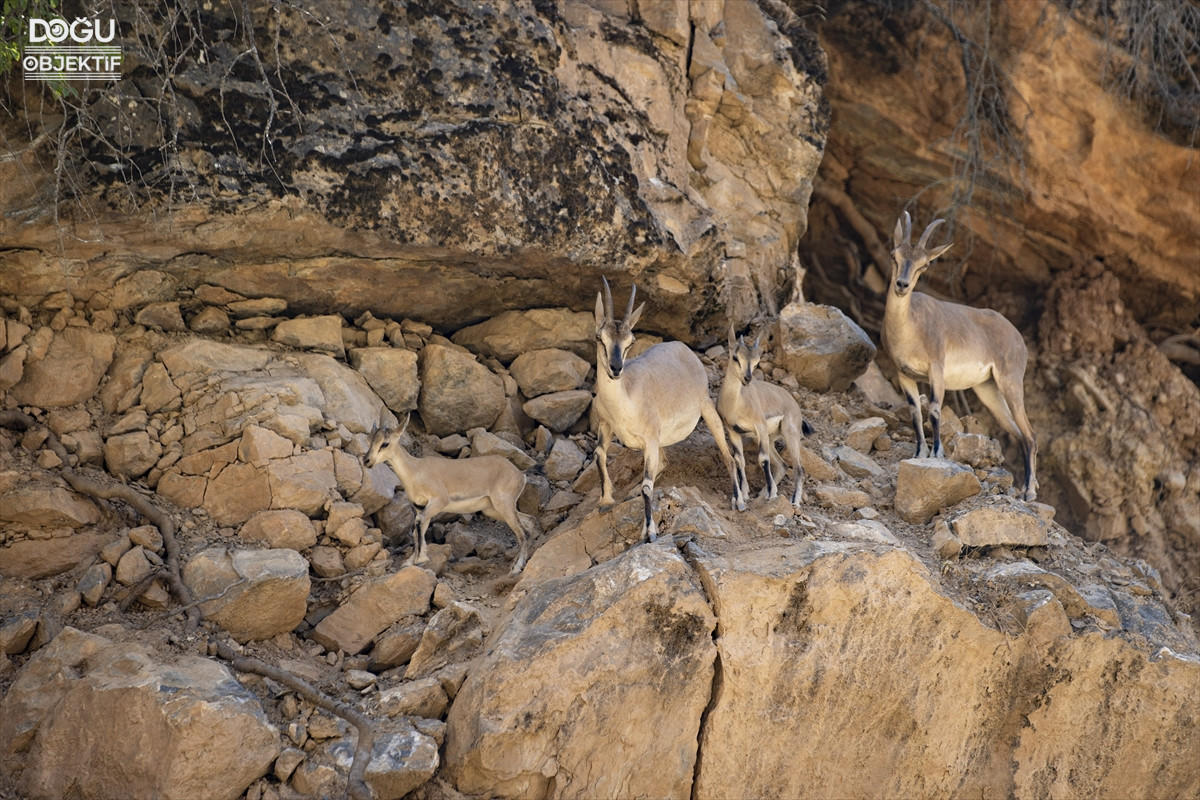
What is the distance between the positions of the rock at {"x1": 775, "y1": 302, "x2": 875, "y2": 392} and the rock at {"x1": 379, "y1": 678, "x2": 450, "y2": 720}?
196 inches

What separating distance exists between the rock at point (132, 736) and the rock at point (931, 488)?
4.53 meters

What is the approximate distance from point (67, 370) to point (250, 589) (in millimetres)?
2412

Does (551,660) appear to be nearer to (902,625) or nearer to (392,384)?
(902,625)

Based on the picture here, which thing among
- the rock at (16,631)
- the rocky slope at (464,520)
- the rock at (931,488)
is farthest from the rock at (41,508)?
the rock at (931,488)

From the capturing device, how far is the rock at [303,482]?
276 inches

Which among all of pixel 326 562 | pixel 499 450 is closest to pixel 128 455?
pixel 326 562

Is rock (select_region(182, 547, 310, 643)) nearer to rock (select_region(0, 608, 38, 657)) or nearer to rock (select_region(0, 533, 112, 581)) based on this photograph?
rock (select_region(0, 533, 112, 581))

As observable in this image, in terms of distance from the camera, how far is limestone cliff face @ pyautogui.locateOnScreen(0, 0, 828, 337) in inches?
275

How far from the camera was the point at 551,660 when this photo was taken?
18.8 ft

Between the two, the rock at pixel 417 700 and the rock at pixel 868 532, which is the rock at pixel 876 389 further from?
the rock at pixel 417 700

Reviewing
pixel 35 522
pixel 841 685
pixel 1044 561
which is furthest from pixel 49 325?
pixel 1044 561

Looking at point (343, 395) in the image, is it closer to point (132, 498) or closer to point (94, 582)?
point (132, 498)

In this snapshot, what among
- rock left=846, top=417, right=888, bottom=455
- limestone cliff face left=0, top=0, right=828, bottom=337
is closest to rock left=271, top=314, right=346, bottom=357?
limestone cliff face left=0, top=0, right=828, bottom=337

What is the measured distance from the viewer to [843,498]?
7363 mm
